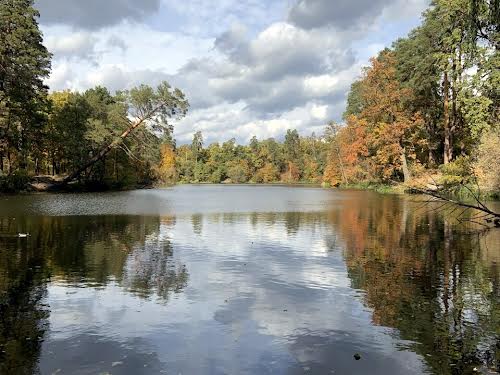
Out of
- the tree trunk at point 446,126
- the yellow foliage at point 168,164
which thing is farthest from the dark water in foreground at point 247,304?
the yellow foliage at point 168,164

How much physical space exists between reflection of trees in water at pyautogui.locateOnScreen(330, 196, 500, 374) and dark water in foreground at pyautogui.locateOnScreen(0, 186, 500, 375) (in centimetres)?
5

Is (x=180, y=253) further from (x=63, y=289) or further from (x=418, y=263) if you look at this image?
(x=418, y=263)

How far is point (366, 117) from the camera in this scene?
63.4 meters

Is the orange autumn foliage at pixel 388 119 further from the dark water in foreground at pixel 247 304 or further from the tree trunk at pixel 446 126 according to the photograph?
the dark water in foreground at pixel 247 304

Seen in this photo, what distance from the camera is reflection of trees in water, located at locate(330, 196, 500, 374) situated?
8.45 meters

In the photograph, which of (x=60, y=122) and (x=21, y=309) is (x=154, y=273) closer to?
(x=21, y=309)

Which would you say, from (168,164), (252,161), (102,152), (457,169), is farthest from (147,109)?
(252,161)

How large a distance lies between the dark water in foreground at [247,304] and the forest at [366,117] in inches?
768

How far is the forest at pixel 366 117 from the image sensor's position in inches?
1524

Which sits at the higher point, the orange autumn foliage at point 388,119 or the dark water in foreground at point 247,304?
the orange autumn foliage at point 388,119

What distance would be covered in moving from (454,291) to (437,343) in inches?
162

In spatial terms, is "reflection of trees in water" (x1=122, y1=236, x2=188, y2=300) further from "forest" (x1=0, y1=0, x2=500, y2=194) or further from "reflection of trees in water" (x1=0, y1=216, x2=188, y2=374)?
"forest" (x1=0, y1=0, x2=500, y2=194)

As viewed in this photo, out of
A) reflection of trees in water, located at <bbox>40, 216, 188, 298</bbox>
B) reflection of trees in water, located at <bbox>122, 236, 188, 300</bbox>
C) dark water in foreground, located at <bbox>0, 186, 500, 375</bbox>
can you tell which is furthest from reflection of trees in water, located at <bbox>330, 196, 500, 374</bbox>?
reflection of trees in water, located at <bbox>40, 216, 188, 298</bbox>

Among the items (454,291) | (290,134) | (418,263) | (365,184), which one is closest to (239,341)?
(454,291)
